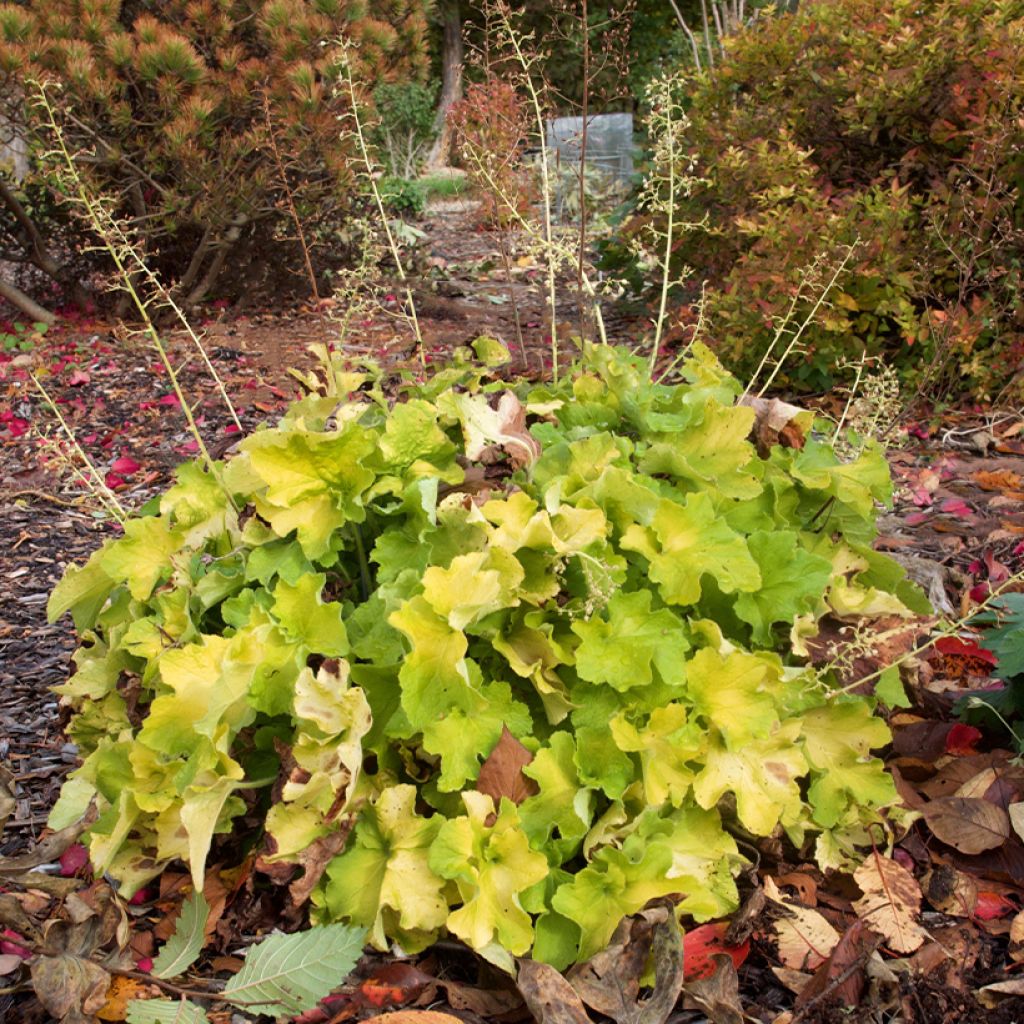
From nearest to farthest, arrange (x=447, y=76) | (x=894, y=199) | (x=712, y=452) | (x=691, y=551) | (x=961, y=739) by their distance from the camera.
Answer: (x=691, y=551)
(x=712, y=452)
(x=961, y=739)
(x=894, y=199)
(x=447, y=76)

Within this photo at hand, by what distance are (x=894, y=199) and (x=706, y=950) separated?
3.18 m

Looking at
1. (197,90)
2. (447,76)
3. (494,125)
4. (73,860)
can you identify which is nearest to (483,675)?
(73,860)

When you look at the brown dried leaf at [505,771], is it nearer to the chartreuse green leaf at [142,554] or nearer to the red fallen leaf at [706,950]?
the red fallen leaf at [706,950]

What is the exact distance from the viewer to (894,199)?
12.6ft

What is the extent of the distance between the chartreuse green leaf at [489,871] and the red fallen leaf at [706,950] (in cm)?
30

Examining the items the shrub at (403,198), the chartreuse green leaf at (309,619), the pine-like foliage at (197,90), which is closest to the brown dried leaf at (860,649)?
the chartreuse green leaf at (309,619)

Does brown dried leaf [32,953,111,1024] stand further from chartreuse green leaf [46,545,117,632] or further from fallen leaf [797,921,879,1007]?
fallen leaf [797,921,879,1007]

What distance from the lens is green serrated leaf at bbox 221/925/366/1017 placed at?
1303 mm

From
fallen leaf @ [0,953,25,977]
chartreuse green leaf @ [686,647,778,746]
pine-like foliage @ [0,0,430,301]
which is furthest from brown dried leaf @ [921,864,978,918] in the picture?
pine-like foliage @ [0,0,430,301]

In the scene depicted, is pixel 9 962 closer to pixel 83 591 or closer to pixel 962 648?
pixel 83 591

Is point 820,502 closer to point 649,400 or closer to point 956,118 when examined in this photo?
point 649,400

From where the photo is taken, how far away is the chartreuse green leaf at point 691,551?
1.50 m

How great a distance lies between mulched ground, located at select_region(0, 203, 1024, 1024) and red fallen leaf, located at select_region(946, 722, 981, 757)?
1.69 feet

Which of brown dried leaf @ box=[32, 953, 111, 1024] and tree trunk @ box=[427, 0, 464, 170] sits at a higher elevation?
tree trunk @ box=[427, 0, 464, 170]
